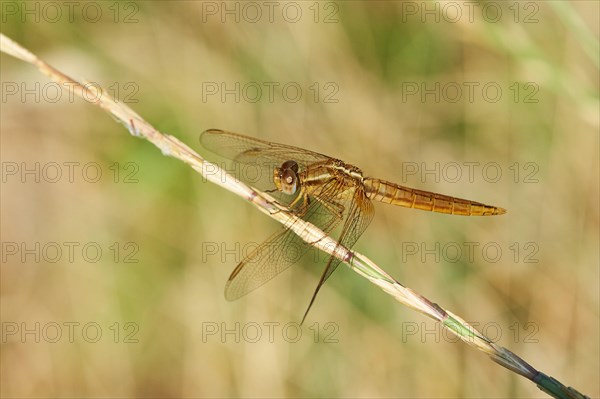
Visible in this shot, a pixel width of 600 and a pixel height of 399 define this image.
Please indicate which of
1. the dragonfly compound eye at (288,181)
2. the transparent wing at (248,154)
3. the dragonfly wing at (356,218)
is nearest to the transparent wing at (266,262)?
the dragonfly wing at (356,218)

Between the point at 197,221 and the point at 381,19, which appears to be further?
the point at 381,19

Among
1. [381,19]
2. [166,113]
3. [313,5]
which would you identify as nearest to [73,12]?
[166,113]

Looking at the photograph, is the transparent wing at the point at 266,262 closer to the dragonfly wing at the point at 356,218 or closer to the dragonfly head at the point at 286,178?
the dragonfly wing at the point at 356,218

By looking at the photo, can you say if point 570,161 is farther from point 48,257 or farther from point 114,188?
point 48,257

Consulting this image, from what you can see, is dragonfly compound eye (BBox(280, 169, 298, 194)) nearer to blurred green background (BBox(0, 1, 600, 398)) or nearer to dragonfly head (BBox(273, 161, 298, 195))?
dragonfly head (BBox(273, 161, 298, 195))

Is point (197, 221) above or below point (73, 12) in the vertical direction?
below

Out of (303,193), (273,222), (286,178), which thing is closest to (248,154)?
(286,178)
